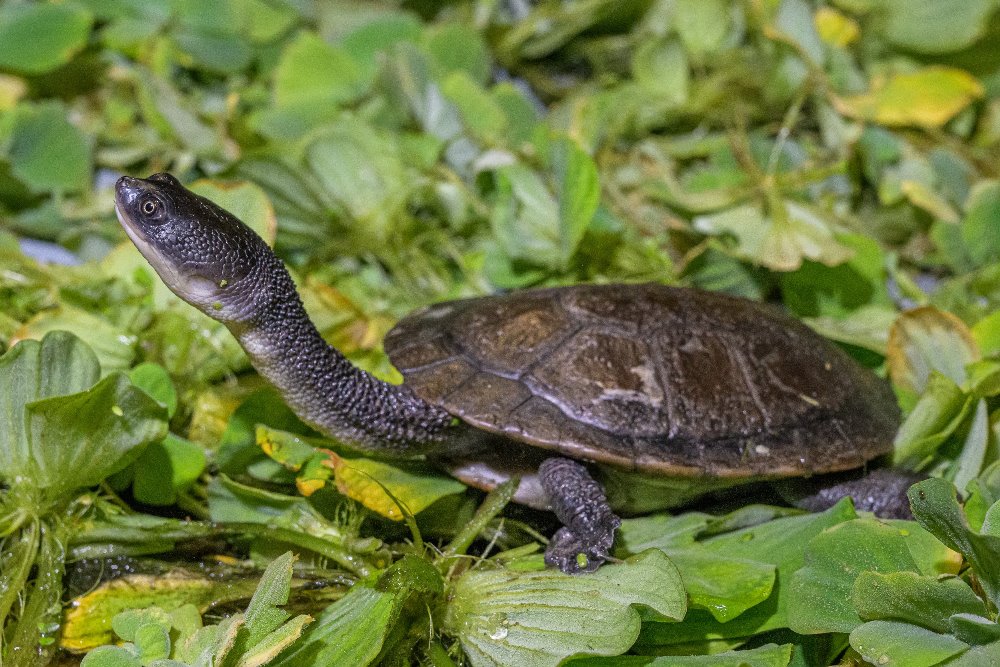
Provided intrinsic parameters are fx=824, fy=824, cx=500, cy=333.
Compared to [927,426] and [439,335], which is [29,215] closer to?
[439,335]

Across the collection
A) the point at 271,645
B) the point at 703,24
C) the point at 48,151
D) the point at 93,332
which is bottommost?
the point at 271,645

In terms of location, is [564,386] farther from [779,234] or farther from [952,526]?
[779,234]

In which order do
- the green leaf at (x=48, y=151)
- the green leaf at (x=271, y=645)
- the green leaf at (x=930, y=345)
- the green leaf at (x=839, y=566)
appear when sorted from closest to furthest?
the green leaf at (x=271, y=645) < the green leaf at (x=839, y=566) < the green leaf at (x=930, y=345) < the green leaf at (x=48, y=151)

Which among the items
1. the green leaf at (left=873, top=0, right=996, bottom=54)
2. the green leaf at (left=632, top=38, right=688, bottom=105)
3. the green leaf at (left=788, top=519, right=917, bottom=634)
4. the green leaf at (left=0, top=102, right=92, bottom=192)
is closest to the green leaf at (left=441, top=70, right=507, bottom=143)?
the green leaf at (left=632, top=38, right=688, bottom=105)

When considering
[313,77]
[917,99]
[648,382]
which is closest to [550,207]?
[648,382]

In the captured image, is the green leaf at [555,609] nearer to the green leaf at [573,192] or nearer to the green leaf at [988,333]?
the green leaf at [573,192]

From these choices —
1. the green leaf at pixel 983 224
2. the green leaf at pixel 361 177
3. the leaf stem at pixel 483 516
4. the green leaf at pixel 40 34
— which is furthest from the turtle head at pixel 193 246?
the green leaf at pixel 983 224

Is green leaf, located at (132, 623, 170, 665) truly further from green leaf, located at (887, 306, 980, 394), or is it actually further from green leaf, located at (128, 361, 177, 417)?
green leaf, located at (887, 306, 980, 394)
